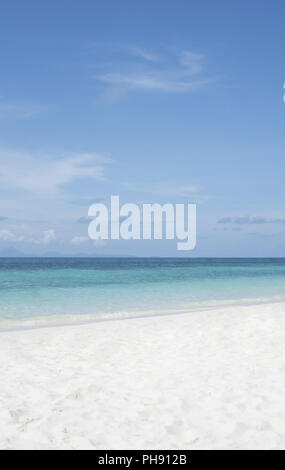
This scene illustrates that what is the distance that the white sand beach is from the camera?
13.9 ft

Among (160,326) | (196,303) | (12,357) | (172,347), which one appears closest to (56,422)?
(12,357)

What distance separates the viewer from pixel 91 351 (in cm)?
814

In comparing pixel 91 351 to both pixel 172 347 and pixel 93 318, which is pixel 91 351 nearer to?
pixel 172 347

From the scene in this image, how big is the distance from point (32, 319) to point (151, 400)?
866 cm

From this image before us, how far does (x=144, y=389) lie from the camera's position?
5.70m

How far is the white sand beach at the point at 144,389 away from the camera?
4242mm

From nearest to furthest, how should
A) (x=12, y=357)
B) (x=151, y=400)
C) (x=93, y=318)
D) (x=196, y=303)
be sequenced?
(x=151, y=400), (x=12, y=357), (x=93, y=318), (x=196, y=303)

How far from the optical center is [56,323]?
495 inches

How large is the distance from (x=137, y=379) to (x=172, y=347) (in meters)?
2.42

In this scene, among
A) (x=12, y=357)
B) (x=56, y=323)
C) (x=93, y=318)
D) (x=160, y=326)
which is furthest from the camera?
(x=93, y=318)
